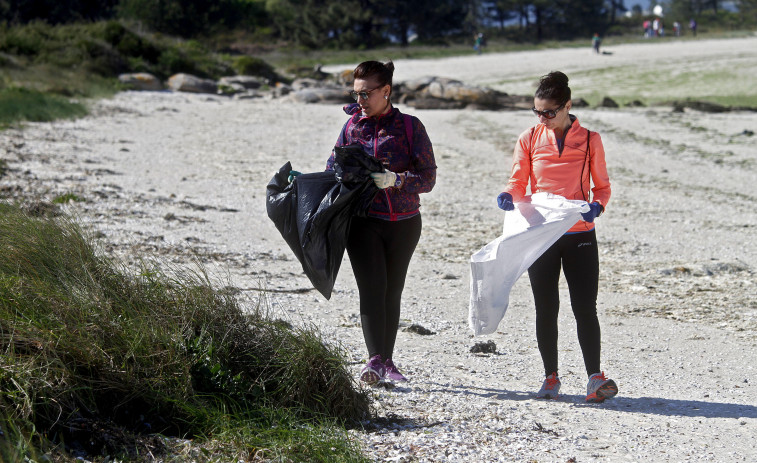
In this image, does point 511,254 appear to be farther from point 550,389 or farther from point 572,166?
point 550,389

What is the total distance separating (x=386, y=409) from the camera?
4.14 m

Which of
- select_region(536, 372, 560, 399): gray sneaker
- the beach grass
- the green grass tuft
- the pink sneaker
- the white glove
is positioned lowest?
select_region(536, 372, 560, 399): gray sneaker

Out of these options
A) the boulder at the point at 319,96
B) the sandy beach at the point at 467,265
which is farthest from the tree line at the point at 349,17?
the sandy beach at the point at 467,265

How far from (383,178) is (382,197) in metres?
0.21

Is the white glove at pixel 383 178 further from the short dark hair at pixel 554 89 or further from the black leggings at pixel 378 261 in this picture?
the short dark hair at pixel 554 89

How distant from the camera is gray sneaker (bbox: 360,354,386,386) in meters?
4.51

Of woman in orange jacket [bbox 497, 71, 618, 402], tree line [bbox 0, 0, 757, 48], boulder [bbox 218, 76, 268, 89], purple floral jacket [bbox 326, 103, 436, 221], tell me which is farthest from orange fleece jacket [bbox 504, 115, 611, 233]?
tree line [bbox 0, 0, 757, 48]

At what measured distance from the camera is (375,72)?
4441mm

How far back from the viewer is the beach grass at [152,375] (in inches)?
124

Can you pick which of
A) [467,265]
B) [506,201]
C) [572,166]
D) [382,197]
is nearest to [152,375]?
[382,197]

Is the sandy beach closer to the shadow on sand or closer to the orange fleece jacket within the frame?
the shadow on sand

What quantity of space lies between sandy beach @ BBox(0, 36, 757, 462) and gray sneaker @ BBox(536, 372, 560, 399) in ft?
0.24

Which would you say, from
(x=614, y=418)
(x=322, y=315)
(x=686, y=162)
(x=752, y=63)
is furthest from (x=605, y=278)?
(x=752, y=63)

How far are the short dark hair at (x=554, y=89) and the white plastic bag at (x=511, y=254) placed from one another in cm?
50
